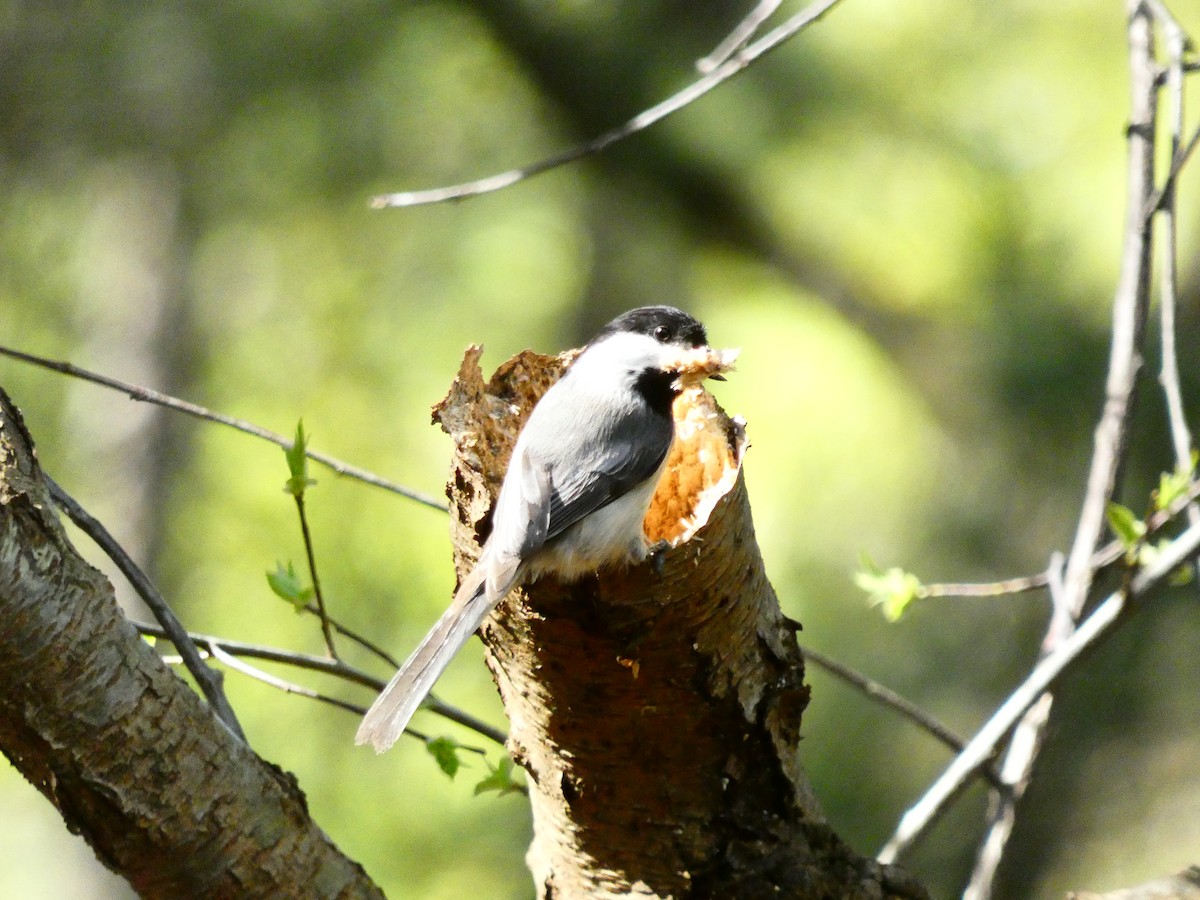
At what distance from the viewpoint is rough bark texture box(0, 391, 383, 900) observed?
1292 mm

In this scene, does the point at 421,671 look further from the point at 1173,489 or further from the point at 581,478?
the point at 1173,489

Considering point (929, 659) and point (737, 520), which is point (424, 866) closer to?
point (929, 659)

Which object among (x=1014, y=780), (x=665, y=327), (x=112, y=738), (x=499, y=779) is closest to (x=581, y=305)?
(x=665, y=327)

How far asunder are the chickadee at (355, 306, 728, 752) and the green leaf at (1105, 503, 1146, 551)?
28.6 inches

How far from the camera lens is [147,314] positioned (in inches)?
213

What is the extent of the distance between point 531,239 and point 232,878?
480 centimetres

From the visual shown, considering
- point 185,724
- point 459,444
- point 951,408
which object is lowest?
point 185,724

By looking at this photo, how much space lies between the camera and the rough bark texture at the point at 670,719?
5.00ft

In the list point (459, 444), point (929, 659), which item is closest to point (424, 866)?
point (929, 659)

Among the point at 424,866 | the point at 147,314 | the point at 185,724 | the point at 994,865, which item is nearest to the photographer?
the point at 185,724

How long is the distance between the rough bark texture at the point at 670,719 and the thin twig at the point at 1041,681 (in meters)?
0.17

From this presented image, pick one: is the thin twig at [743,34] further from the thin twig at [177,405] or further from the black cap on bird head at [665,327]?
the thin twig at [177,405]

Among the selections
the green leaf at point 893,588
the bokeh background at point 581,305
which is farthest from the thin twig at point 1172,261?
the bokeh background at point 581,305

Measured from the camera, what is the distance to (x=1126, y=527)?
1.80 meters
